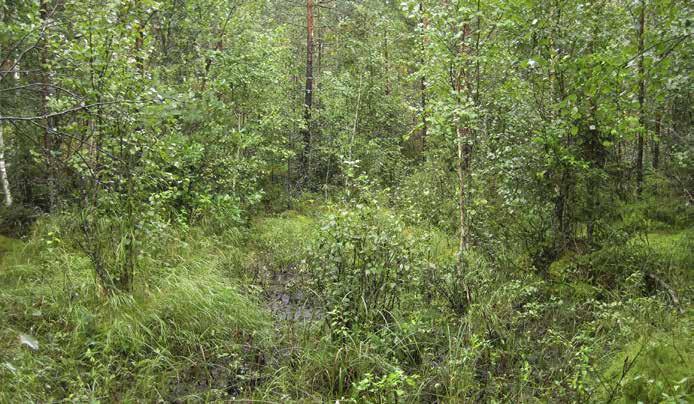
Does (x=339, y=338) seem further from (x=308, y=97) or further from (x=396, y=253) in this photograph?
(x=308, y=97)

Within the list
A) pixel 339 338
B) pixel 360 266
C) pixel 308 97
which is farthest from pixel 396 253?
pixel 308 97

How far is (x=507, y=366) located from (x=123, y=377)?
3.61m

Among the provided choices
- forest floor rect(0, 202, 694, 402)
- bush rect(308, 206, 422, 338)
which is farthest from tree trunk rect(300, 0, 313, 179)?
bush rect(308, 206, 422, 338)

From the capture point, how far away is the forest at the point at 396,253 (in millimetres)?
3949

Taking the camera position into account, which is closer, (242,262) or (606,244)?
(606,244)

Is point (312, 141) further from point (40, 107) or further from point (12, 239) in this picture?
point (12, 239)

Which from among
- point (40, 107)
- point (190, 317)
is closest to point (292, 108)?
point (40, 107)

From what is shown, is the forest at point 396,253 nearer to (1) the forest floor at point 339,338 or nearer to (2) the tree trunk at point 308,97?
(1) the forest floor at point 339,338

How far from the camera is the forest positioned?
155 inches

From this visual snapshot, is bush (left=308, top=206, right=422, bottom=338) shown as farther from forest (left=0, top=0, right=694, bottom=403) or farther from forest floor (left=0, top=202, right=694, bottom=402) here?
forest floor (left=0, top=202, right=694, bottom=402)

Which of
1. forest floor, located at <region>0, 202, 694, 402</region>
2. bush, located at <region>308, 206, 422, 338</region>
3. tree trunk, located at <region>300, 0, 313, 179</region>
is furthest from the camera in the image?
tree trunk, located at <region>300, 0, 313, 179</region>

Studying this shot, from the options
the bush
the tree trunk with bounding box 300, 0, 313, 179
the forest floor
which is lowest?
the forest floor

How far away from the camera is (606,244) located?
20.1 ft

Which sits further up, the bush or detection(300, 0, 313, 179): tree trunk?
detection(300, 0, 313, 179): tree trunk
